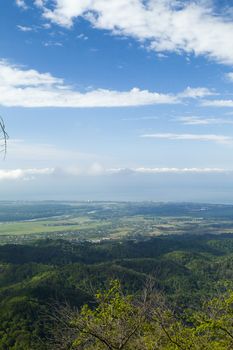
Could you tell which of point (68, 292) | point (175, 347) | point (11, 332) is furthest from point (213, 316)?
point (68, 292)

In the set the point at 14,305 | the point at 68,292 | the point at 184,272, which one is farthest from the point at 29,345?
the point at 184,272

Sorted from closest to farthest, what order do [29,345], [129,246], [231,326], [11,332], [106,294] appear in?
1. [231,326]
2. [106,294]
3. [29,345]
4. [11,332]
5. [129,246]

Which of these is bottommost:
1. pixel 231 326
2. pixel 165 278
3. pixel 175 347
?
pixel 165 278

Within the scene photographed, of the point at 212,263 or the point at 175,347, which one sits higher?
→ the point at 175,347

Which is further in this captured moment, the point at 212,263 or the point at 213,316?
the point at 212,263

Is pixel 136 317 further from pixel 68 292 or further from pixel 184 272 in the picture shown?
pixel 184 272

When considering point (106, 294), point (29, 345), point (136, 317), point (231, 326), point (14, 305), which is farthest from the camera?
point (14, 305)

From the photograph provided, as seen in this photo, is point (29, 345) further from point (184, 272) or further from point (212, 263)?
point (212, 263)
